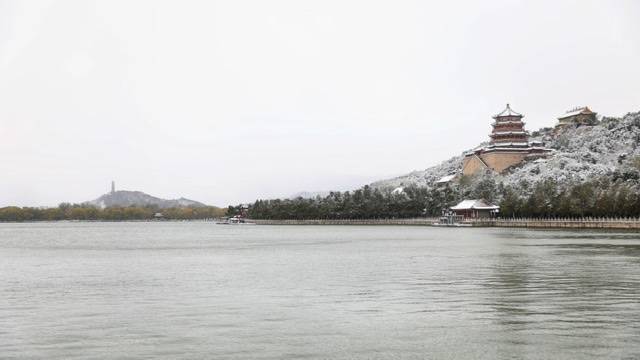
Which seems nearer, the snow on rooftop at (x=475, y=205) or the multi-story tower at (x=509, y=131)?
the snow on rooftop at (x=475, y=205)

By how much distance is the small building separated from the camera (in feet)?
536

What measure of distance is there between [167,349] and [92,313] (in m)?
8.19

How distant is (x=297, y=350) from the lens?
1822 cm

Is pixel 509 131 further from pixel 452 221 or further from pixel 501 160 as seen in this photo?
pixel 452 221

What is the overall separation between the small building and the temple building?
88.9 feet

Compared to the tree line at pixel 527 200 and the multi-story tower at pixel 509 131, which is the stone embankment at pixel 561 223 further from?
the multi-story tower at pixel 509 131

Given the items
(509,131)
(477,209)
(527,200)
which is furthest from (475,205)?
(509,131)

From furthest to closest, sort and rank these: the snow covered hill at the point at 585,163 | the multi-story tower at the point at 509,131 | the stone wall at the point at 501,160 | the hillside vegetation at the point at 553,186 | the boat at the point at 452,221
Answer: the multi-story tower at the point at 509,131
the stone wall at the point at 501,160
the snow covered hill at the point at 585,163
the boat at the point at 452,221
the hillside vegetation at the point at 553,186

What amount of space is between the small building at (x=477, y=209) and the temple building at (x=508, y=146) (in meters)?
27.1

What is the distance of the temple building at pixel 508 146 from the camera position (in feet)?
627

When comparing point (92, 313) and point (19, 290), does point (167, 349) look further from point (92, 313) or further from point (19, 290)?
point (19, 290)

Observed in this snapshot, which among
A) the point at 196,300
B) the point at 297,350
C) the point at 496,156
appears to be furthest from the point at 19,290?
the point at 496,156

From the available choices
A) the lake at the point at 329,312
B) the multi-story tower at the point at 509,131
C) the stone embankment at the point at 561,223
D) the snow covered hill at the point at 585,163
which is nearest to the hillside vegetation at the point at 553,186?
the snow covered hill at the point at 585,163

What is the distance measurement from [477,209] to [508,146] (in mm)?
34693
